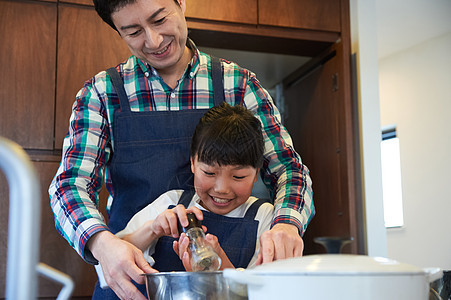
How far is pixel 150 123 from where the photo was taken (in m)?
1.31

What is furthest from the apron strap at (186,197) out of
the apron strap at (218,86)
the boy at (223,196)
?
the apron strap at (218,86)

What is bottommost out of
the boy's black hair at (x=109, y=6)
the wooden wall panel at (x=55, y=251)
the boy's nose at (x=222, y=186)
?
the wooden wall panel at (x=55, y=251)

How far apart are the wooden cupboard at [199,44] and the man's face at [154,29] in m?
1.23

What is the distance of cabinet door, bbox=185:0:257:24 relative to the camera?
Answer: 8.40 feet

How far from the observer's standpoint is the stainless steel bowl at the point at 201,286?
0.68 meters

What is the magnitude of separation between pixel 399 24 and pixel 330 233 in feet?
6.28

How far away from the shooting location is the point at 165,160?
1.29 metres

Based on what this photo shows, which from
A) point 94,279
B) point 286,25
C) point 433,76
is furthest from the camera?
point 433,76

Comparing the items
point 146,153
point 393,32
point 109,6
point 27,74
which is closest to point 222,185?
point 146,153

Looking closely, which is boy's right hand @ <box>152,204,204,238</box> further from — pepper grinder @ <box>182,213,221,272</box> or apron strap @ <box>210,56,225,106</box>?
apron strap @ <box>210,56,225,106</box>

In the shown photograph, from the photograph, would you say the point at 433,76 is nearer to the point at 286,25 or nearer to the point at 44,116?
the point at 286,25

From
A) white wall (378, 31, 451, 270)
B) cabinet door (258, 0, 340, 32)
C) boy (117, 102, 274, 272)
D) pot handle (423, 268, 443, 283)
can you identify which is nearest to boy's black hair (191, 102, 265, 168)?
Result: boy (117, 102, 274, 272)

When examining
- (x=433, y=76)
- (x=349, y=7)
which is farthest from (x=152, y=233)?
(x=433, y=76)

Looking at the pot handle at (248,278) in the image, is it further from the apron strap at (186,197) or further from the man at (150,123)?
the apron strap at (186,197)
